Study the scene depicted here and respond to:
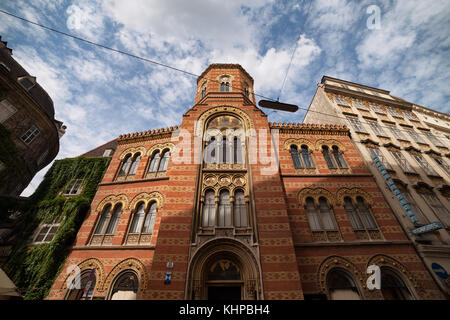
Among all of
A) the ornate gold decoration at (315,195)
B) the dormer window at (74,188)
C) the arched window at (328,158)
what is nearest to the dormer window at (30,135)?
the dormer window at (74,188)

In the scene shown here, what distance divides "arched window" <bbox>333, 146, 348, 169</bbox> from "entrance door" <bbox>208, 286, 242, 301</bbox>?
1159 centimetres

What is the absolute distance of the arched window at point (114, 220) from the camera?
11.8m

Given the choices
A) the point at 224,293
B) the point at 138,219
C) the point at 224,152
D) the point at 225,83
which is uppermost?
the point at 225,83

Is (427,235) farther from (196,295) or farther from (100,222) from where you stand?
(100,222)

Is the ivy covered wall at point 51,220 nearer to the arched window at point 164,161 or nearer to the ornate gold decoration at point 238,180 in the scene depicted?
the arched window at point 164,161

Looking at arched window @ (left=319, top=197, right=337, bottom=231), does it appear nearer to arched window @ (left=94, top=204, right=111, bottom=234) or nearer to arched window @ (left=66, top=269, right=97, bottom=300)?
arched window @ (left=66, top=269, right=97, bottom=300)

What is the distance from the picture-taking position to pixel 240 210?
11008mm

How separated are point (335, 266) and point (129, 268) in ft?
37.9

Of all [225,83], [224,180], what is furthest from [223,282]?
[225,83]

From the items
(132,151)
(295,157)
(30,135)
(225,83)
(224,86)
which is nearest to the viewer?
(295,157)

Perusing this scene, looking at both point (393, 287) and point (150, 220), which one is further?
point (150, 220)

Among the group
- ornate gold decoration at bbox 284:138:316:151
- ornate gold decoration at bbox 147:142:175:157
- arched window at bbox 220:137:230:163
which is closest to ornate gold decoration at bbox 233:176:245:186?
arched window at bbox 220:137:230:163

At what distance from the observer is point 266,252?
9.29 meters

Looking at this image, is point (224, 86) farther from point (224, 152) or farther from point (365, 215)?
point (365, 215)
